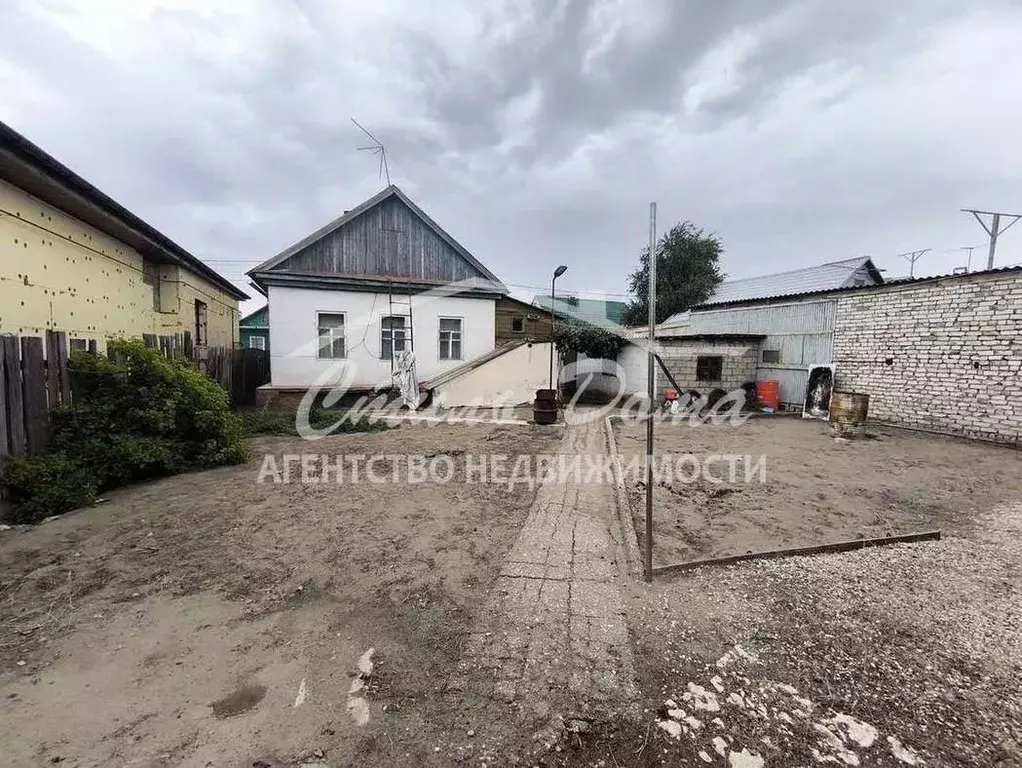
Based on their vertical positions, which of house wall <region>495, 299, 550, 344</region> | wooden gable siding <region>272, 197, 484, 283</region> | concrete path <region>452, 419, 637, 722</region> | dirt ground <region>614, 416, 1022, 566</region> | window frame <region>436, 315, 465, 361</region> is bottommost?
dirt ground <region>614, 416, 1022, 566</region>

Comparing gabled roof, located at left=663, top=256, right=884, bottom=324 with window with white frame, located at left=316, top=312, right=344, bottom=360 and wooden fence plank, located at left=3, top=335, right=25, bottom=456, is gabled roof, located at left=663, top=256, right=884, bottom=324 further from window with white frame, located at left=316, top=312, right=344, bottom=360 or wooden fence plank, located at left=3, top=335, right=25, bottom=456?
wooden fence plank, located at left=3, top=335, right=25, bottom=456

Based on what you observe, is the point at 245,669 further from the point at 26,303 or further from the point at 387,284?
the point at 387,284

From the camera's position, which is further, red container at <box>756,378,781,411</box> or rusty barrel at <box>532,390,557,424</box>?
red container at <box>756,378,781,411</box>

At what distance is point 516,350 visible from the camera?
12.7m

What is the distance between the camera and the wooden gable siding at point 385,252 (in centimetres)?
1210

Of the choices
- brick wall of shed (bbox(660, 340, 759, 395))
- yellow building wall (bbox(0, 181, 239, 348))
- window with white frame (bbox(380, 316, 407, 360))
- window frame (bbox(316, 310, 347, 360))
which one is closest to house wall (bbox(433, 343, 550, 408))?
window with white frame (bbox(380, 316, 407, 360))

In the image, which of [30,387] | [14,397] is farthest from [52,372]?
[14,397]

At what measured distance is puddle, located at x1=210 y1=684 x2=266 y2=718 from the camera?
6.25 feet

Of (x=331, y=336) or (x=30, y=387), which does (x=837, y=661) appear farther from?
(x=331, y=336)

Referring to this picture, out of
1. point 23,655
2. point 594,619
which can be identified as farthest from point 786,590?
point 23,655

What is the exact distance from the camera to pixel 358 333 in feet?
40.9

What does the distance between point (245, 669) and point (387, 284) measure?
37.7ft

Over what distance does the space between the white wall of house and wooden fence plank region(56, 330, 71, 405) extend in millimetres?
7088

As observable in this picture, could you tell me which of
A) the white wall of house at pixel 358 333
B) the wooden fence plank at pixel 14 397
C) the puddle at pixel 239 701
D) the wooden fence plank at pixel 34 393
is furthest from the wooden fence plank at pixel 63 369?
the white wall of house at pixel 358 333
